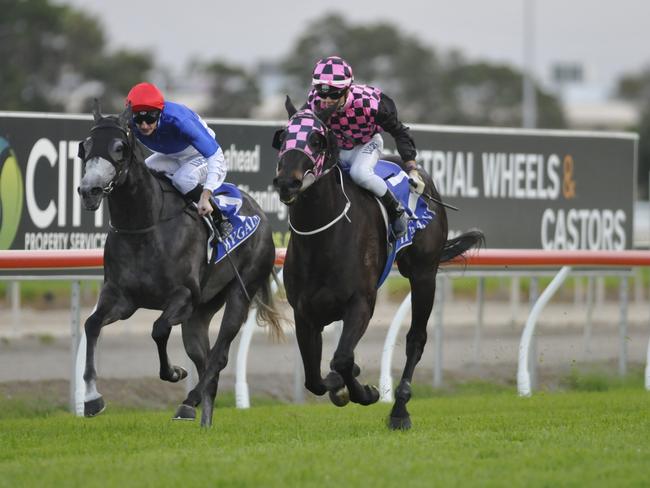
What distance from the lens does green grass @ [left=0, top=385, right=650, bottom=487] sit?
514cm

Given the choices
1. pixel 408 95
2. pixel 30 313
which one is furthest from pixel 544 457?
pixel 408 95

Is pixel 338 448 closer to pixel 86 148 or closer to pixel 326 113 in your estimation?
pixel 326 113

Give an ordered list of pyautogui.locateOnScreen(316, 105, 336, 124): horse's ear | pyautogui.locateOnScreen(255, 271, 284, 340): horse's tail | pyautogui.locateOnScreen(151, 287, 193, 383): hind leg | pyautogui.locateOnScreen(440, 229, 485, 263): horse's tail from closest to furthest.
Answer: pyautogui.locateOnScreen(316, 105, 336, 124): horse's ear, pyautogui.locateOnScreen(151, 287, 193, 383): hind leg, pyautogui.locateOnScreen(255, 271, 284, 340): horse's tail, pyautogui.locateOnScreen(440, 229, 485, 263): horse's tail

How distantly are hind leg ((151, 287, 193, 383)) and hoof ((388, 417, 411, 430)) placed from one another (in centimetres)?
117

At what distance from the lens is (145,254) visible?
7.05m

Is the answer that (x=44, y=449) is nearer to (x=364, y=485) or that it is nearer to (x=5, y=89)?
(x=364, y=485)

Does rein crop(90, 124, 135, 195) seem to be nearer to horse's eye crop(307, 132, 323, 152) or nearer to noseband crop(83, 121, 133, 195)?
noseband crop(83, 121, 133, 195)

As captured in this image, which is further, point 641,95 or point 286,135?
point 641,95

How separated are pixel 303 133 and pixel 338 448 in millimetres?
1477

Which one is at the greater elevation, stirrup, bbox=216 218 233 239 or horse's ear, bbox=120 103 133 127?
horse's ear, bbox=120 103 133 127

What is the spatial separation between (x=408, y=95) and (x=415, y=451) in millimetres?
45381

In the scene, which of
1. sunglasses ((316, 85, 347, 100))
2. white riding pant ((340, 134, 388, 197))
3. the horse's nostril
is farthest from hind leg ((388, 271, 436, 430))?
the horse's nostril

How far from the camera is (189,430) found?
691 cm

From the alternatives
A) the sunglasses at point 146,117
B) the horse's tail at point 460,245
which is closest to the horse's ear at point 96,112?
the sunglasses at point 146,117
